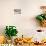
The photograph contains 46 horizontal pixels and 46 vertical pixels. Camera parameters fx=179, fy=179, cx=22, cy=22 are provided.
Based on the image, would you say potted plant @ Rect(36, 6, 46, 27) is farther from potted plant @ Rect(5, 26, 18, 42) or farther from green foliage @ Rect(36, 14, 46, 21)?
potted plant @ Rect(5, 26, 18, 42)

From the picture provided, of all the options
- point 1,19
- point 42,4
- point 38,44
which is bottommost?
point 38,44

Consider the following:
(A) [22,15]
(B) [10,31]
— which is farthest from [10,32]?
(A) [22,15]

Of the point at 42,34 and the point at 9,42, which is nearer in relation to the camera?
the point at 9,42

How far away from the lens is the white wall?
9.26ft

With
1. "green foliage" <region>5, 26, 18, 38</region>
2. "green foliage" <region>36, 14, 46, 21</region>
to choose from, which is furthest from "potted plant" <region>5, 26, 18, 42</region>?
"green foliage" <region>36, 14, 46, 21</region>

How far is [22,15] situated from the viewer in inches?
111

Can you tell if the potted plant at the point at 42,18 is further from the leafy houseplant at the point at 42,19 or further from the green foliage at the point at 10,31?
the green foliage at the point at 10,31

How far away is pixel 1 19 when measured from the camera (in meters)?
2.82

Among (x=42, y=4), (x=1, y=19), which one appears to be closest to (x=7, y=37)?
(x=1, y=19)

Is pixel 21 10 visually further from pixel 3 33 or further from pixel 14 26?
pixel 3 33

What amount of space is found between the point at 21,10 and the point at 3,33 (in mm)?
459

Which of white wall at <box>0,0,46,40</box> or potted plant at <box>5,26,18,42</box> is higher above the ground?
white wall at <box>0,0,46,40</box>

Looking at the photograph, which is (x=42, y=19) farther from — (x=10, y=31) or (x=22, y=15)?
(x=10, y=31)

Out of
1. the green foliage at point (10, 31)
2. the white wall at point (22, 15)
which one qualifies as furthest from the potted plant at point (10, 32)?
the white wall at point (22, 15)
